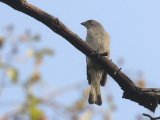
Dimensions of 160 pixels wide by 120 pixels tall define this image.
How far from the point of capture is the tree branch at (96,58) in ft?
9.62

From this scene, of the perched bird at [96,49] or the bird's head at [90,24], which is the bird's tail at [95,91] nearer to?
the perched bird at [96,49]

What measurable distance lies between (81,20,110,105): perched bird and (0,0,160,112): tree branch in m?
1.80

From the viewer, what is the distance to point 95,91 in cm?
550

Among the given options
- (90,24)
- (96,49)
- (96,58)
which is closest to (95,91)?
(96,49)

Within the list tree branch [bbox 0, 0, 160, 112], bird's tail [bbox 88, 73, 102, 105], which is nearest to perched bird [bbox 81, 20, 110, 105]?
bird's tail [bbox 88, 73, 102, 105]

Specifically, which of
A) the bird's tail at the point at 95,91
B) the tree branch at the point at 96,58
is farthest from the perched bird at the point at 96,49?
the tree branch at the point at 96,58

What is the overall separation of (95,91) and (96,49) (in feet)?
2.23

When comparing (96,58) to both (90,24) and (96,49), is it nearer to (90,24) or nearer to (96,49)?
(96,49)

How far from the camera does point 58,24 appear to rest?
3000mm

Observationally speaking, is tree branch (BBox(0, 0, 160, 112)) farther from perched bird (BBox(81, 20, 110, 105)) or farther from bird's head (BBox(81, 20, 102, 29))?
bird's head (BBox(81, 20, 102, 29))

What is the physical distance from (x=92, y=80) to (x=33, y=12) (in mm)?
2960

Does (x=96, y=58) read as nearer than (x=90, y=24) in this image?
Yes

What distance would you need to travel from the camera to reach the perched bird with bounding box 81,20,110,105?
17.5ft

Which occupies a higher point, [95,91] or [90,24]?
[90,24]
